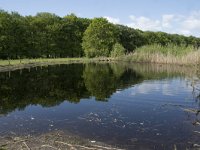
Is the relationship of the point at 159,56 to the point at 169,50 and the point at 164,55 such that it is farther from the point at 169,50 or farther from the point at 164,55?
the point at 169,50

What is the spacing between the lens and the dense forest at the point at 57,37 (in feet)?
270

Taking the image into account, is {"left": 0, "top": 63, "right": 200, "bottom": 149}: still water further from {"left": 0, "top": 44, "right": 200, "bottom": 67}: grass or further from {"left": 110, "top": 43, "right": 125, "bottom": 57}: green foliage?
{"left": 110, "top": 43, "right": 125, "bottom": 57}: green foliage

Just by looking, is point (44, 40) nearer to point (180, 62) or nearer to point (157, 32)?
point (180, 62)

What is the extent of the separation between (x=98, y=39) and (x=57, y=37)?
512 inches

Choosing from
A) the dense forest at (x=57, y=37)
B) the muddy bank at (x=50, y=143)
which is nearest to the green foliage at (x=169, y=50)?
the dense forest at (x=57, y=37)

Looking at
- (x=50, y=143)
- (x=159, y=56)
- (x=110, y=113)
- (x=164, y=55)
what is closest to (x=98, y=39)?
(x=159, y=56)

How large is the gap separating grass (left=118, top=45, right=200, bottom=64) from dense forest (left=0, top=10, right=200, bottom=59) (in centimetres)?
1154

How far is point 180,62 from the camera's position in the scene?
200ft

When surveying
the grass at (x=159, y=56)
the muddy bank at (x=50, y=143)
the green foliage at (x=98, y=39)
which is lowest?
the muddy bank at (x=50, y=143)

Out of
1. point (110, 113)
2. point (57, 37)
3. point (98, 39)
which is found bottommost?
point (110, 113)

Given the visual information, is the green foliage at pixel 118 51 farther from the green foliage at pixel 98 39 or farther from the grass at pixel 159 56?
the green foliage at pixel 98 39

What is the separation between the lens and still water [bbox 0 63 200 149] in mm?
16203

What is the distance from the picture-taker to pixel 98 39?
105500 millimetres

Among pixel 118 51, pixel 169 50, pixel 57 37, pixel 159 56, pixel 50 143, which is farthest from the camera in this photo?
pixel 57 37
